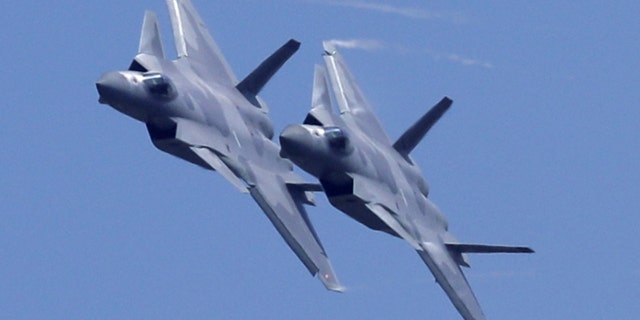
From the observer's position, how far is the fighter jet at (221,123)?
147 feet

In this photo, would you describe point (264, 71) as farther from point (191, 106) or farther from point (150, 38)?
point (191, 106)

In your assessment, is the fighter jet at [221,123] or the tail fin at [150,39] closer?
the fighter jet at [221,123]

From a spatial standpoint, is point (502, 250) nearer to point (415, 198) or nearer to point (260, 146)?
point (415, 198)

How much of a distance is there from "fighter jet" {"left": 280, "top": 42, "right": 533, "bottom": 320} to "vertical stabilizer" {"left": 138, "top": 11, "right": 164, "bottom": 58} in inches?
141

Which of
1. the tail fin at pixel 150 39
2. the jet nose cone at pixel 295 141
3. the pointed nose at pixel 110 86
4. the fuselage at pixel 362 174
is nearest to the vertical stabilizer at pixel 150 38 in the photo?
the tail fin at pixel 150 39

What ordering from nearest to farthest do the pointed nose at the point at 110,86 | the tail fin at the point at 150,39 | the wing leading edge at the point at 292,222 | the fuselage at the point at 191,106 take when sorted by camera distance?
the pointed nose at the point at 110,86 < the fuselage at the point at 191,106 < the wing leading edge at the point at 292,222 < the tail fin at the point at 150,39

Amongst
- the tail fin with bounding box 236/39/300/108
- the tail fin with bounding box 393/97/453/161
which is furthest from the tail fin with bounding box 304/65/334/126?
the tail fin with bounding box 393/97/453/161

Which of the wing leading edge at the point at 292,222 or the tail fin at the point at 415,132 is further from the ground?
the tail fin at the point at 415,132

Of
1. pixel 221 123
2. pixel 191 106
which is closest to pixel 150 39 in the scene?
pixel 191 106

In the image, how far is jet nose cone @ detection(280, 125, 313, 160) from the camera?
145 feet

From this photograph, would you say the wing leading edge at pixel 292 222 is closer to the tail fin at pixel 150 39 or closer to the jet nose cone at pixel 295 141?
the jet nose cone at pixel 295 141

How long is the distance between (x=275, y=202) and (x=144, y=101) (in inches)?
142

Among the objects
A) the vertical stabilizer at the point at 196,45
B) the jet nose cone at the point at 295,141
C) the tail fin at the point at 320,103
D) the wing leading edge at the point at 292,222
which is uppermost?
the vertical stabilizer at the point at 196,45

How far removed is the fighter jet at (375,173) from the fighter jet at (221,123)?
116cm
